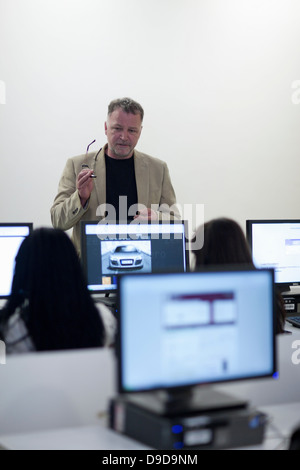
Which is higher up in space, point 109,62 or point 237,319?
point 109,62

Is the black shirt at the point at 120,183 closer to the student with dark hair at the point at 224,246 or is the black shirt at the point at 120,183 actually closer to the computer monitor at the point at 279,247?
the computer monitor at the point at 279,247

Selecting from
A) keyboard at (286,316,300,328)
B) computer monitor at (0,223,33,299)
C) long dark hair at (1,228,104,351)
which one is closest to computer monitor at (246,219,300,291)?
keyboard at (286,316,300,328)

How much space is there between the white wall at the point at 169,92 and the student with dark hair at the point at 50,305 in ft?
8.09

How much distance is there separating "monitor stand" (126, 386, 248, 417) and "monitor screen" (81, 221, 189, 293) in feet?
4.65

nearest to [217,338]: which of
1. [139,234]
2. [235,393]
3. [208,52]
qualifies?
[235,393]

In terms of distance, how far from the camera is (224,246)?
2287mm

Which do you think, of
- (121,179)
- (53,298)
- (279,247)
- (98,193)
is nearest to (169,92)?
(121,179)

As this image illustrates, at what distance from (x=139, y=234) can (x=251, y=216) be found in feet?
6.80

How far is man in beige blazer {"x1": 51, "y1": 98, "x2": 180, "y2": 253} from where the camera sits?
10.9 ft

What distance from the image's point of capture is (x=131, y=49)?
4.48 meters

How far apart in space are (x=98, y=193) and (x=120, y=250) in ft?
1.57

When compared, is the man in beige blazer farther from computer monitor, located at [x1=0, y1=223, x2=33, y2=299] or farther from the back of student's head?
the back of student's head
